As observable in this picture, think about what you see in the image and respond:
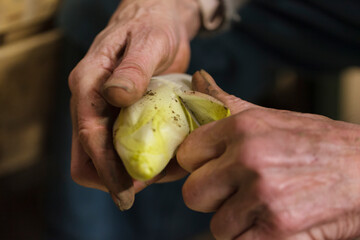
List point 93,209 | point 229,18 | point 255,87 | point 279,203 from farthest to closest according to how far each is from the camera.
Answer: point 255,87, point 93,209, point 229,18, point 279,203

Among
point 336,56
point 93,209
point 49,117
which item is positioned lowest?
point 93,209

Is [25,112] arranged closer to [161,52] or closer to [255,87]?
[161,52]

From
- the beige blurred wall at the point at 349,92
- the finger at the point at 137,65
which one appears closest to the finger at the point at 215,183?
the finger at the point at 137,65

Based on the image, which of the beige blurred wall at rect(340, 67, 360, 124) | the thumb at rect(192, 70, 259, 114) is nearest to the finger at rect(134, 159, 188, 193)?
the thumb at rect(192, 70, 259, 114)

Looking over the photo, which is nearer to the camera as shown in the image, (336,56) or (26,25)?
(26,25)

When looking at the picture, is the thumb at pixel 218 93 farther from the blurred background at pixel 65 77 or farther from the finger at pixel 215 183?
the blurred background at pixel 65 77

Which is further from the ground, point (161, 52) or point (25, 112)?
point (161, 52)

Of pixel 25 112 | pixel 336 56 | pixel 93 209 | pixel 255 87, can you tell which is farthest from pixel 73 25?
pixel 336 56
